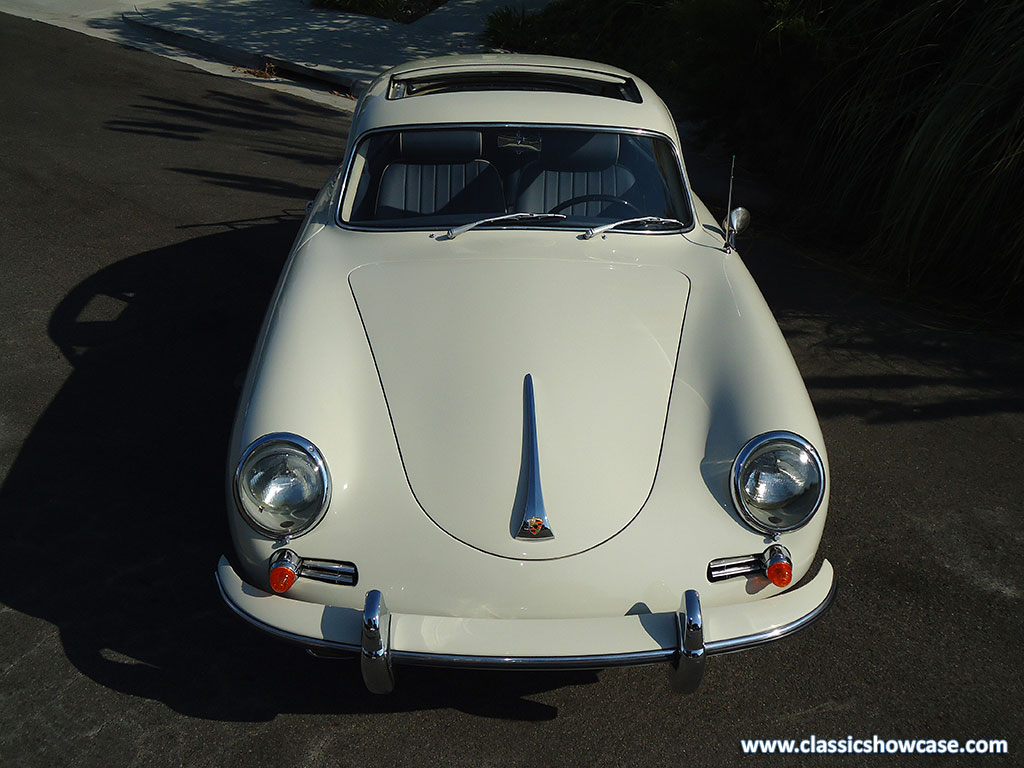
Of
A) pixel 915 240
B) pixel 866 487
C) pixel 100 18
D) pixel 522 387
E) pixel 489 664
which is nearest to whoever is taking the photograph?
pixel 489 664

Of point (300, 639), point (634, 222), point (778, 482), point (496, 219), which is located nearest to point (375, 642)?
point (300, 639)

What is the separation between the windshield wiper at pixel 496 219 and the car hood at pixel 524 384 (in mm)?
182

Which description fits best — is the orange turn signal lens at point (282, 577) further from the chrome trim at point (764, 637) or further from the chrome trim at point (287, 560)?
the chrome trim at point (764, 637)

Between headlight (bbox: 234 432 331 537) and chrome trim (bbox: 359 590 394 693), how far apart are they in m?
0.33

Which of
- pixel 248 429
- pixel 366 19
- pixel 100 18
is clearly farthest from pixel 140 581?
pixel 100 18

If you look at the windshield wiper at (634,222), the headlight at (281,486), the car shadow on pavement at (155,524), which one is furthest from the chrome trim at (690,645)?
the windshield wiper at (634,222)

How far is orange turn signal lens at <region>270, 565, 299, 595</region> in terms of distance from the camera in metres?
2.49

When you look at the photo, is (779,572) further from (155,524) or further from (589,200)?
(155,524)

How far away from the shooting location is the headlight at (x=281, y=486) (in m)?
2.55

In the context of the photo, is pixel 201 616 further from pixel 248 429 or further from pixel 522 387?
pixel 522 387

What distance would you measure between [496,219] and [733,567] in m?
1.73

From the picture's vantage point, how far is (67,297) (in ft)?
17.4

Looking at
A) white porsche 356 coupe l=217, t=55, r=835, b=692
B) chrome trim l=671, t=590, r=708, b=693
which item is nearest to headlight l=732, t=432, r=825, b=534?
white porsche 356 coupe l=217, t=55, r=835, b=692

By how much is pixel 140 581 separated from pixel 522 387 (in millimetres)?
1614
